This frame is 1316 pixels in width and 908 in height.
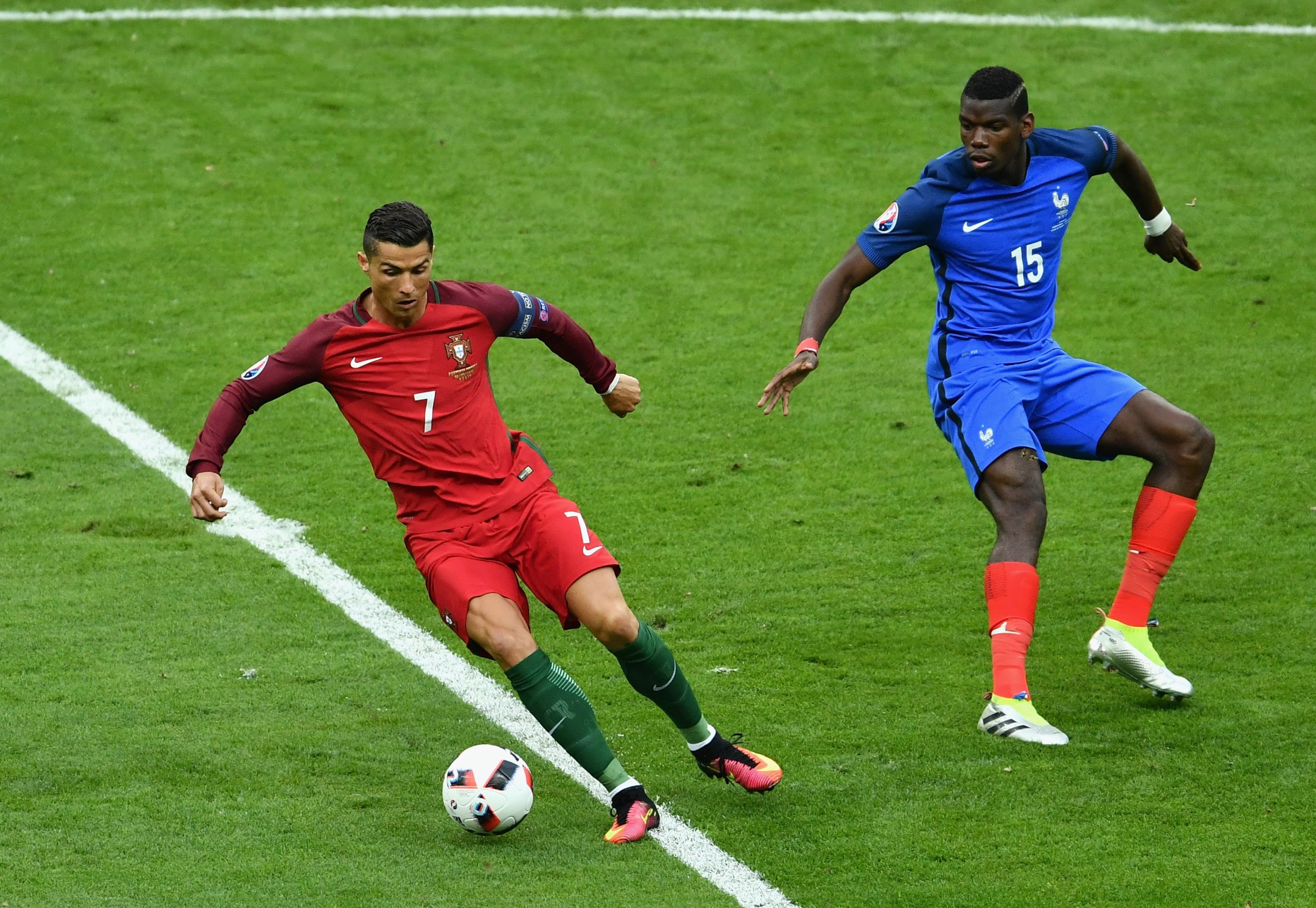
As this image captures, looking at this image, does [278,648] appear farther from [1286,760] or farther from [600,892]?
[1286,760]

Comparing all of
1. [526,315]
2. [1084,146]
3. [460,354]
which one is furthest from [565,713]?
[1084,146]

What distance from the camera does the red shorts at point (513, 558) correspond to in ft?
16.9

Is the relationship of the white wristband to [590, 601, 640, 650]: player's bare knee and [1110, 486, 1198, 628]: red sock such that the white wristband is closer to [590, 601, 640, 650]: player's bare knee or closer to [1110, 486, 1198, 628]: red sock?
[1110, 486, 1198, 628]: red sock

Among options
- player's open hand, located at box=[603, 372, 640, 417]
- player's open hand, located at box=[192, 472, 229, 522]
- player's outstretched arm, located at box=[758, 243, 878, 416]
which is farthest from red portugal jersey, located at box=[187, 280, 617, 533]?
player's outstretched arm, located at box=[758, 243, 878, 416]

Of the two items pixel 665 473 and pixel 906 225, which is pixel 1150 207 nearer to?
pixel 906 225

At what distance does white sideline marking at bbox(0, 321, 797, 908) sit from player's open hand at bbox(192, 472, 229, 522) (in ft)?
4.76

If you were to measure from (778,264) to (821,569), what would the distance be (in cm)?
357

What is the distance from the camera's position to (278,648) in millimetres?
6504

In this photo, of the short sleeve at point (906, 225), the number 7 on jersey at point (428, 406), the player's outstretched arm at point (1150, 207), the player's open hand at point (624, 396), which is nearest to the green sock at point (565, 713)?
the number 7 on jersey at point (428, 406)

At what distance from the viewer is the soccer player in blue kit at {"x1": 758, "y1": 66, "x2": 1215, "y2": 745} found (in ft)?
19.0

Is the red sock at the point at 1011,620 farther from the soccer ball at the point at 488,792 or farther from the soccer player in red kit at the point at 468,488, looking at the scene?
the soccer ball at the point at 488,792

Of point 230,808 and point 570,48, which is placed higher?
point 570,48

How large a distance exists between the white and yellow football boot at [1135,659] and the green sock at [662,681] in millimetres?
1595

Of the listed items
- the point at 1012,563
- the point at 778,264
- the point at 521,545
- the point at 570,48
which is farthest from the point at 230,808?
the point at 570,48
